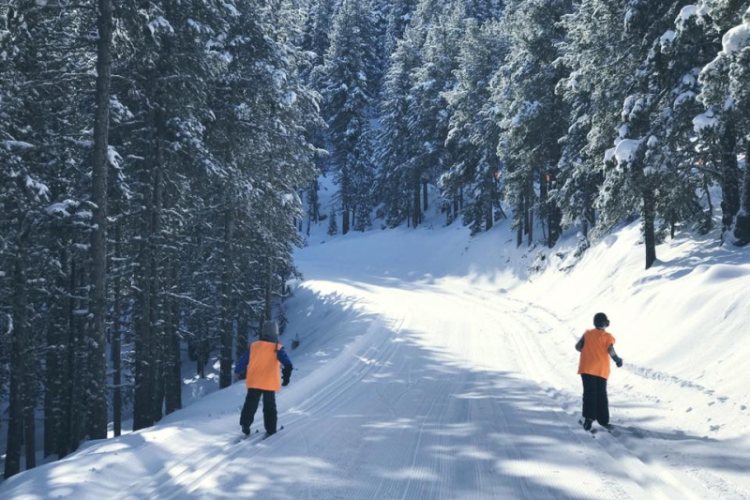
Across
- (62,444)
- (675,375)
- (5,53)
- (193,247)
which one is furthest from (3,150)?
(675,375)

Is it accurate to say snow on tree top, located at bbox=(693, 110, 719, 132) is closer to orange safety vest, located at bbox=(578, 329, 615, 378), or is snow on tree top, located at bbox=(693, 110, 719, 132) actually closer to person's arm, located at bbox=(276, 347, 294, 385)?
orange safety vest, located at bbox=(578, 329, 615, 378)

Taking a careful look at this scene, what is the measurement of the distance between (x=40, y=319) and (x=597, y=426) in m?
15.1

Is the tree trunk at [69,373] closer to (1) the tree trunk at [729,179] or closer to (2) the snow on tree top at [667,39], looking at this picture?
(2) the snow on tree top at [667,39]

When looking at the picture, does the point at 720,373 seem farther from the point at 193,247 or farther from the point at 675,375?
the point at 193,247

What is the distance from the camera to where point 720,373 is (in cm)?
948

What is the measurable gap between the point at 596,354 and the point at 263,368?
15.9ft

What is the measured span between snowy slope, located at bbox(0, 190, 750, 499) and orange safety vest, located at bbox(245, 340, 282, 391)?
78 centimetres

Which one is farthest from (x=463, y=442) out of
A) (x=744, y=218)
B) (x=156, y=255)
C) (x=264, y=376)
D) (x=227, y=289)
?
(x=227, y=289)

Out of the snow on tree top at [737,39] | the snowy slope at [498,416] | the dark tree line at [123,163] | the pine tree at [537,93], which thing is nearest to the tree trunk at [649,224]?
the snowy slope at [498,416]

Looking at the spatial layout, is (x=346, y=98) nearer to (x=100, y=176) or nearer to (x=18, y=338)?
(x=18, y=338)

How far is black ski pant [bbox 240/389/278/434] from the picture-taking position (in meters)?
7.97

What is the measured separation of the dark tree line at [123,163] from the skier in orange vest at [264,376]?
4553 mm

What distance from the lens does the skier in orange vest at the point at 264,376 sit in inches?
317

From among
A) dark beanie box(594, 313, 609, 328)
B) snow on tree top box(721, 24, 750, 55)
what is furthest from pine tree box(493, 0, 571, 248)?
dark beanie box(594, 313, 609, 328)
